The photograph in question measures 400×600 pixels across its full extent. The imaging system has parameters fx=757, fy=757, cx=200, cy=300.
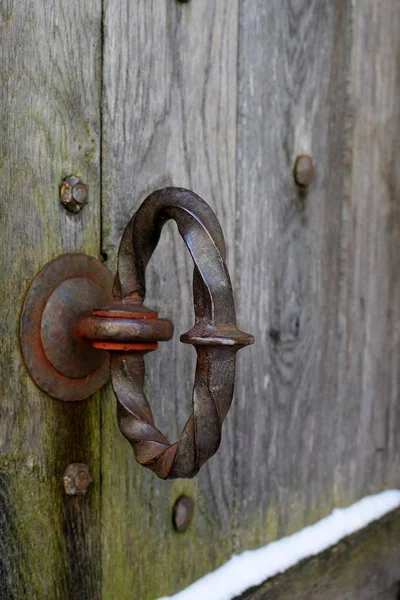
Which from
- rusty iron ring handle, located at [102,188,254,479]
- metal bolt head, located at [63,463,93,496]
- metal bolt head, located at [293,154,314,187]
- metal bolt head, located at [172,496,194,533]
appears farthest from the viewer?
metal bolt head, located at [293,154,314,187]

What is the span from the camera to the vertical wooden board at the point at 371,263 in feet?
3.21

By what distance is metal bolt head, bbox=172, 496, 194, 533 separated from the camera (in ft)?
2.50

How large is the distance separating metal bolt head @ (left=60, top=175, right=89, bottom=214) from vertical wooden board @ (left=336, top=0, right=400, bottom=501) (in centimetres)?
43

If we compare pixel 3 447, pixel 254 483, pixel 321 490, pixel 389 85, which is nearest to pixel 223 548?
pixel 254 483

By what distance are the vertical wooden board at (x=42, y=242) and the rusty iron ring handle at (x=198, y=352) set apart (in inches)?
2.8

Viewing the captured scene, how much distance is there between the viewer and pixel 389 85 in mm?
1026

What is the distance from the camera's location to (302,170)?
Result: 874mm

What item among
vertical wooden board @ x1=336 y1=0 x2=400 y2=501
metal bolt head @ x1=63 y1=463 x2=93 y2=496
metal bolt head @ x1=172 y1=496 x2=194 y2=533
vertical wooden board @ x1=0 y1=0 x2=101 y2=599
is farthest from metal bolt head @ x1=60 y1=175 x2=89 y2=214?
vertical wooden board @ x1=336 y1=0 x2=400 y2=501

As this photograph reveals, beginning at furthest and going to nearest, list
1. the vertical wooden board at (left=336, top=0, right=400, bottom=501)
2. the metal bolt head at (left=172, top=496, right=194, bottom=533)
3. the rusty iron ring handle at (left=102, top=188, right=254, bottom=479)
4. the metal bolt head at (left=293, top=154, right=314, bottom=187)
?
the vertical wooden board at (left=336, top=0, right=400, bottom=501) → the metal bolt head at (left=293, top=154, right=314, bottom=187) → the metal bolt head at (left=172, top=496, right=194, bottom=533) → the rusty iron ring handle at (left=102, top=188, right=254, bottom=479)

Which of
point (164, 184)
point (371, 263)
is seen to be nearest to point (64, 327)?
point (164, 184)

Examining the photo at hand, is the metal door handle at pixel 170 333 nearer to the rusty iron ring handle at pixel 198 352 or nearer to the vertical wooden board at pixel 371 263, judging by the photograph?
the rusty iron ring handle at pixel 198 352

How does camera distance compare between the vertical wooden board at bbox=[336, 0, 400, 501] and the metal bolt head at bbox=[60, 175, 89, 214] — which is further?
the vertical wooden board at bbox=[336, 0, 400, 501]

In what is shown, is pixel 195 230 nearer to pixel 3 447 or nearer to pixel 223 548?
pixel 3 447

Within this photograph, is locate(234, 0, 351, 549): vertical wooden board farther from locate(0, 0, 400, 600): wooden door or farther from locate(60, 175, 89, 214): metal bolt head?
locate(60, 175, 89, 214): metal bolt head
